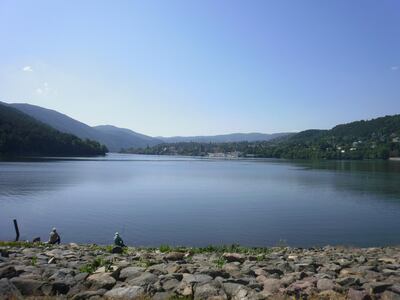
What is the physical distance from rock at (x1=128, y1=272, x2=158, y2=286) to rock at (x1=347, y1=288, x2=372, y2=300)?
17.0 ft

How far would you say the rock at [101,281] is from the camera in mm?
10773

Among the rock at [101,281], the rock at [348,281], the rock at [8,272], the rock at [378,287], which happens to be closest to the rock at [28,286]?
the rock at [8,272]

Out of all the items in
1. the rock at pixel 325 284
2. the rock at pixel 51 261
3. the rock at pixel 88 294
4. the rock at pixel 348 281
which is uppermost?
the rock at pixel 88 294

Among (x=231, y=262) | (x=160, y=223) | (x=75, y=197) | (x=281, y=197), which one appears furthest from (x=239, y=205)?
(x=231, y=262)

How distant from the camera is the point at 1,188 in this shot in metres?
66.5

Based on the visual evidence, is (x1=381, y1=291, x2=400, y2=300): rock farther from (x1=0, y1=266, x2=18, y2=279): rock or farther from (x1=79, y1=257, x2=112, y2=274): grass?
(x1=0, y1=266, x2=18, y2=279): rock

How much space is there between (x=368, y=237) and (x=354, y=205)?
19.8 metres

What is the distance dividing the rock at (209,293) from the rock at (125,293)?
1.42 meters

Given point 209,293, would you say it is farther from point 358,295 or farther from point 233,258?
point 233,258

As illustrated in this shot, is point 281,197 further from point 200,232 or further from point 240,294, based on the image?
point 240,294

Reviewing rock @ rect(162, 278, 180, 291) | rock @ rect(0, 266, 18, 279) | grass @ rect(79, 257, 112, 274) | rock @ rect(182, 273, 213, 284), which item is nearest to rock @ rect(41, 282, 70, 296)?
rock @ rect(0, 266, 18, 279)

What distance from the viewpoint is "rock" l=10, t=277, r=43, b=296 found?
398 inches

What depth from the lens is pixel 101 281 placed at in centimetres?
1108

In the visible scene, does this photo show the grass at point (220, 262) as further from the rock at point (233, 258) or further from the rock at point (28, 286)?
the rock at point (28, 286)
